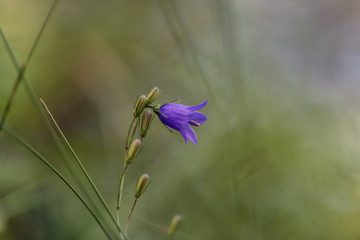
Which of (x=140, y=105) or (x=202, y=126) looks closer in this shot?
(x=140, y=105)

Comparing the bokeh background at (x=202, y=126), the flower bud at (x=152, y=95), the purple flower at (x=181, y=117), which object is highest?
the flower bud at (x=152, y=95)

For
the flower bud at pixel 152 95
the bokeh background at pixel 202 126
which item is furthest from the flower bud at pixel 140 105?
the bokeh background at pixel 202 126

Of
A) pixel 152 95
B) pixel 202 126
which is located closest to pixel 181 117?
pixel 152 95

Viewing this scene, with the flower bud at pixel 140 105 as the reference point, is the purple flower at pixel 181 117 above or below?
below

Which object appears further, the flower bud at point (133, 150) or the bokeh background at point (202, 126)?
the bokeh background at point (202, 126)

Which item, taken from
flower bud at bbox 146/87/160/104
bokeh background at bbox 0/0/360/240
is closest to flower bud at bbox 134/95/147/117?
flower bud at bbox 146/87/160/104

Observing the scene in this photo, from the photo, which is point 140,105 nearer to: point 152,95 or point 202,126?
point 152,95

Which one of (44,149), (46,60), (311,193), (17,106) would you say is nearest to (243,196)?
(311,193)

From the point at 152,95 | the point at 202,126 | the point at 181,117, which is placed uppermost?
the point at 152,95

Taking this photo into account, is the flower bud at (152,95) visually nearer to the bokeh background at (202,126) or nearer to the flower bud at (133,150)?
the flower bud at (133,150)
